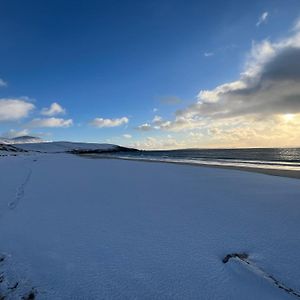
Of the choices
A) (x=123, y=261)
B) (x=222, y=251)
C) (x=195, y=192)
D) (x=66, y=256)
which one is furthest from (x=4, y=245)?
(x=195, y=192)

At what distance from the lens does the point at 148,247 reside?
4820 mm

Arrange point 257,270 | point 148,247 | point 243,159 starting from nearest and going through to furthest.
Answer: point 257,270
point 148,247
point 243,159

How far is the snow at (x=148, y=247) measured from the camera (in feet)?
11.8

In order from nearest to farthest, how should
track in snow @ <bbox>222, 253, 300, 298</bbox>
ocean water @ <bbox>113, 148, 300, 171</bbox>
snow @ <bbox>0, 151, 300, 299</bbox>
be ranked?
track in snow @ <bbox>222, 253, 300, 298</bbox>
snow @ <bbox>0, 151, 300, 299</bbox>
ocean water @ <bbox>113, 148, 300, 171</bbox>

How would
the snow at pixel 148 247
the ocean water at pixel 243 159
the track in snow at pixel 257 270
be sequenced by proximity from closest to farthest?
1. the track in snow at pixel 257 270
2. the snow at pixel 148 247
3. the ocean water at pixel 243 159

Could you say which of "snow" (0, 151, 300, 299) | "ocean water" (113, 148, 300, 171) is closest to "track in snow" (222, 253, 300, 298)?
"snow" (0, 151, 300, 299)

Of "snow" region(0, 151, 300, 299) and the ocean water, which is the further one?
the ocean water

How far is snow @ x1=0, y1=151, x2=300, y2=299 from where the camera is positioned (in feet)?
11.8

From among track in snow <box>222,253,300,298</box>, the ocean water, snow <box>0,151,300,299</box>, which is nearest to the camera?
track in snow <box>222,253,300,298</box>

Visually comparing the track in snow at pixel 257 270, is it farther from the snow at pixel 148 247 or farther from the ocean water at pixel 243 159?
the ocean water at pixel 243 159

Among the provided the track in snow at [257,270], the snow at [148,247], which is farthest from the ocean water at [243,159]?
the track in snow at [257,270]

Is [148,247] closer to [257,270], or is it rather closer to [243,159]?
[257,270]

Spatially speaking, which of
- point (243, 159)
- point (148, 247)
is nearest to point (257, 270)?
point (148, 247)

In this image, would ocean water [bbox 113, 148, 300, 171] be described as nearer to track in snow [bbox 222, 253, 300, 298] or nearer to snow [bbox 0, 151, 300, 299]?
snow [bbox 0, 151, 300, 299]
